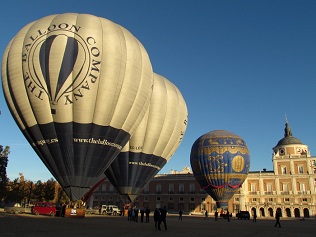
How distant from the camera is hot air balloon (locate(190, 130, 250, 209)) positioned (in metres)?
51.3

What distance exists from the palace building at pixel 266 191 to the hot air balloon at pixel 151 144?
39.2 metres

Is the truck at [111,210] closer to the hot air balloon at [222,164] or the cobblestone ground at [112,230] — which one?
the hot air balloon at [222,164]

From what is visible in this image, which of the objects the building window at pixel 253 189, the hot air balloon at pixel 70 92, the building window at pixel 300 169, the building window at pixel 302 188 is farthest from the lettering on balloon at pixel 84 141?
the building window at pixel 300 169

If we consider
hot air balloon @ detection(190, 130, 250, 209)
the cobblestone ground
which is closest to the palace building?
hot air balloon @ detection(190, 130, 250, 209)

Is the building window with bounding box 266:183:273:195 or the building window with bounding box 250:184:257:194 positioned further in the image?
the building window with bounding box 250:184:257:194

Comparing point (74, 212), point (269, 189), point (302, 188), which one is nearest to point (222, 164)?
point (74, 212)

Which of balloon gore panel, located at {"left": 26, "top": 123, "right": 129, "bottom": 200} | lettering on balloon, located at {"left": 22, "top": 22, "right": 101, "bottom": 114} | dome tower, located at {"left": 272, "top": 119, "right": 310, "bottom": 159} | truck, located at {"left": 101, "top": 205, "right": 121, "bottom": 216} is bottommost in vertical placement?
truck, located at {"left": 101, "top": 205, "right": 121, "bottom": 216}

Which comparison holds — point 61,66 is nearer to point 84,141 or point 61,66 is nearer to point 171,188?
point 84,141

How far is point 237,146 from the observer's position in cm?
5281

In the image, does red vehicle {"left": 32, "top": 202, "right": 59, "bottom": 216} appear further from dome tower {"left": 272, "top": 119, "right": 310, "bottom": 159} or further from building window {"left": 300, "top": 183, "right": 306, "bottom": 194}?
dome tower {"left": 272, "top": 119, "right": 310, "bottom": 159}

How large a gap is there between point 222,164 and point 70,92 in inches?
1266

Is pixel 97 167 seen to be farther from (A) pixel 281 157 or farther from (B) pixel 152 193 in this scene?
(A) pixel 281 157

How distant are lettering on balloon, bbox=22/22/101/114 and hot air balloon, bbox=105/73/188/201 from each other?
1283 cm

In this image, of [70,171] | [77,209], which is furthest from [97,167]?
[77,209]
